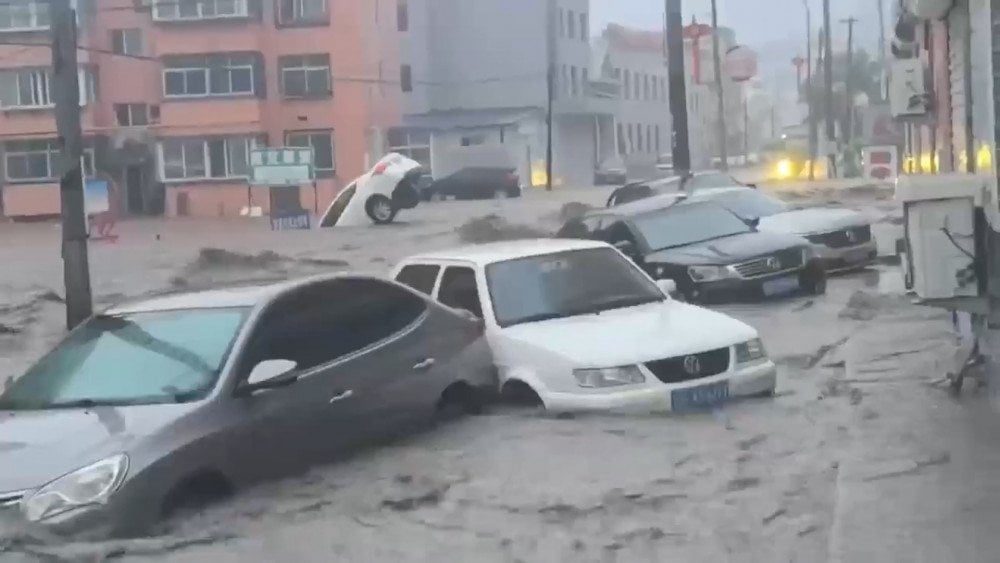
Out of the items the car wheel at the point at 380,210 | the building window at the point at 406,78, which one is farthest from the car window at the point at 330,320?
the building window at the point at 406,78

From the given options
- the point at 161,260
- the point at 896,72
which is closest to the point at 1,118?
the point at 161,260

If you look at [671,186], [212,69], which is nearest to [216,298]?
[671,186]

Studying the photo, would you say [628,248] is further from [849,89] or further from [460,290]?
[849,89]

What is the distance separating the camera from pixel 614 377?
10.5 m

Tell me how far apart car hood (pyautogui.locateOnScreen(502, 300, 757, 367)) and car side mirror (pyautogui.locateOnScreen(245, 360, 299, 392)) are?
95.8 inches

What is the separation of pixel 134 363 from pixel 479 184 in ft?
175

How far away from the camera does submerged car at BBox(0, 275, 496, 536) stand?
7.68 m

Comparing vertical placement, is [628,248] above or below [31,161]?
below

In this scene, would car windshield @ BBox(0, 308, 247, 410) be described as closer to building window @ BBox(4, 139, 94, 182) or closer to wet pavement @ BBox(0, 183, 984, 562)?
wet pavement @ BBox(0, 183, 984, 562)

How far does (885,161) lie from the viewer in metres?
57.8

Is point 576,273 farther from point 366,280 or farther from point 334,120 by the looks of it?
point 334,120

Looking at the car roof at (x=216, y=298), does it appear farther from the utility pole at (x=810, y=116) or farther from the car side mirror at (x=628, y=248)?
Result: the utility pole at (x=810, y=116)

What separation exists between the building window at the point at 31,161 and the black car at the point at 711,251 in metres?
39.7

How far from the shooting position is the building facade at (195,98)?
187 feet
